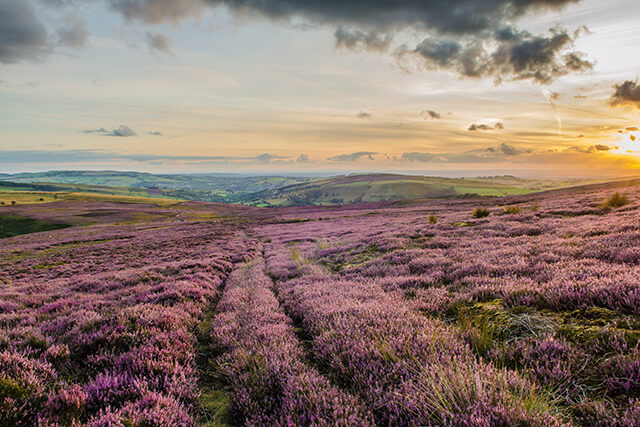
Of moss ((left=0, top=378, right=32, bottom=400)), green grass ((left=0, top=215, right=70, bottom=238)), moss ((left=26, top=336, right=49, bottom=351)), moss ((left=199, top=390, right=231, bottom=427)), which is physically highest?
moss ((left=0, top=378, right=32, bottom=400))

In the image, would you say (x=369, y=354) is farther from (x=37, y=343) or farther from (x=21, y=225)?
(x=21, y=225)

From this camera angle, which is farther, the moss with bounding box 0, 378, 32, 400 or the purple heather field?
the moss with bounding box 0, 378, 32, 400

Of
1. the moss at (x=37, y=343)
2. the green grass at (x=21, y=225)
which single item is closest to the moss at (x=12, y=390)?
the moss at (x=37, y=343)

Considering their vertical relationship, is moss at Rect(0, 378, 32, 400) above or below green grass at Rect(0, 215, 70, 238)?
above

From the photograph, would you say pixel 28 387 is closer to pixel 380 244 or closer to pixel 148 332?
pixel 148 332

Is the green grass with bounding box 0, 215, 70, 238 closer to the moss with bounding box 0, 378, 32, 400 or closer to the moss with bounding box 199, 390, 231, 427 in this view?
the moss with bounding box 0, 378, 32, 400

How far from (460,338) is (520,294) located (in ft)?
7.28

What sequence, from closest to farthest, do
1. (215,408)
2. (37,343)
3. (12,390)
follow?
(12,390) → (215,408) → (37,343)

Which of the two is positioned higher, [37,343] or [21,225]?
[37,343]

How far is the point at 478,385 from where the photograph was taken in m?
2.78

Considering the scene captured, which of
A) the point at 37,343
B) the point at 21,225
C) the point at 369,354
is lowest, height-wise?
the point at 21,225

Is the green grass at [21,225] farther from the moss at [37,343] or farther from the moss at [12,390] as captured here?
the moss at [12,390]

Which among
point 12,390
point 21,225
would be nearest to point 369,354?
point 12,390

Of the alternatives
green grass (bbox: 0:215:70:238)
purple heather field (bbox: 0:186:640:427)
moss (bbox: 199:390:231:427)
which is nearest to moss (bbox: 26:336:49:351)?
purple heather field (bbox: 0:186:640:427)
